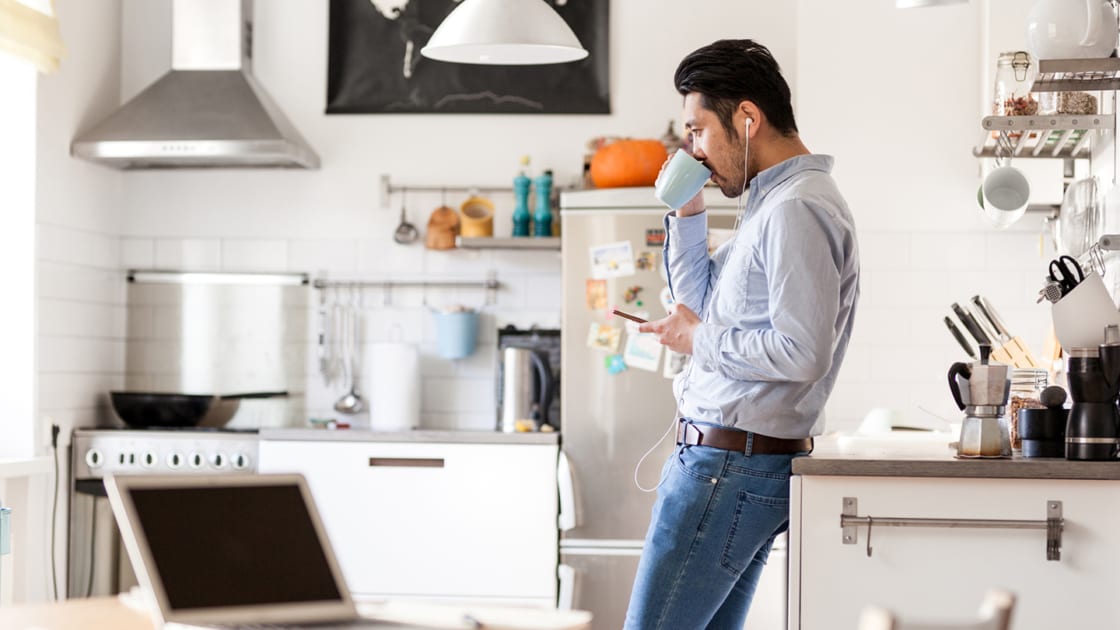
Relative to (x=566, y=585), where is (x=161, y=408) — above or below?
above

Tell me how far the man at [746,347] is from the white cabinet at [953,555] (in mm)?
119

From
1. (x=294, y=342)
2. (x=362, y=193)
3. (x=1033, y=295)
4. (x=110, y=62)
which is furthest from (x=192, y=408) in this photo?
(x=1033, y=295)

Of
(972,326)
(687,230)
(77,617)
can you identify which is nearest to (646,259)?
(972,326)

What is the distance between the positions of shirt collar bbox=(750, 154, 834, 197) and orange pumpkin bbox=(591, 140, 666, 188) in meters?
2.31

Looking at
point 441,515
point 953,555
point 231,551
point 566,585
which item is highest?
point 231,551

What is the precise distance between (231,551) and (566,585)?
311 cm

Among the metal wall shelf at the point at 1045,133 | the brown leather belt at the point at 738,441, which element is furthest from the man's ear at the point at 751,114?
the metal wall shelf at the point at 1045,133

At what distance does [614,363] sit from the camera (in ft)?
14.9

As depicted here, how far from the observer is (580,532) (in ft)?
14.9

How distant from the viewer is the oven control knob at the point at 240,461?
471cm

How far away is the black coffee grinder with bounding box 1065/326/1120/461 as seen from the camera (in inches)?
94.3

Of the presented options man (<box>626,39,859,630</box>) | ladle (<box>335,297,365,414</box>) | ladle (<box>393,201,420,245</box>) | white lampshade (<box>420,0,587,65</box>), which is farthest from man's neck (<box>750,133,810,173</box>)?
ladle (<box>335,297,365,414</box>)

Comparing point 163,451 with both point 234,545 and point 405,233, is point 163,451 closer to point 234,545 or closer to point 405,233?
point 405,233

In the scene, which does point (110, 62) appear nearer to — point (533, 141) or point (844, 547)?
point (533, 141)
